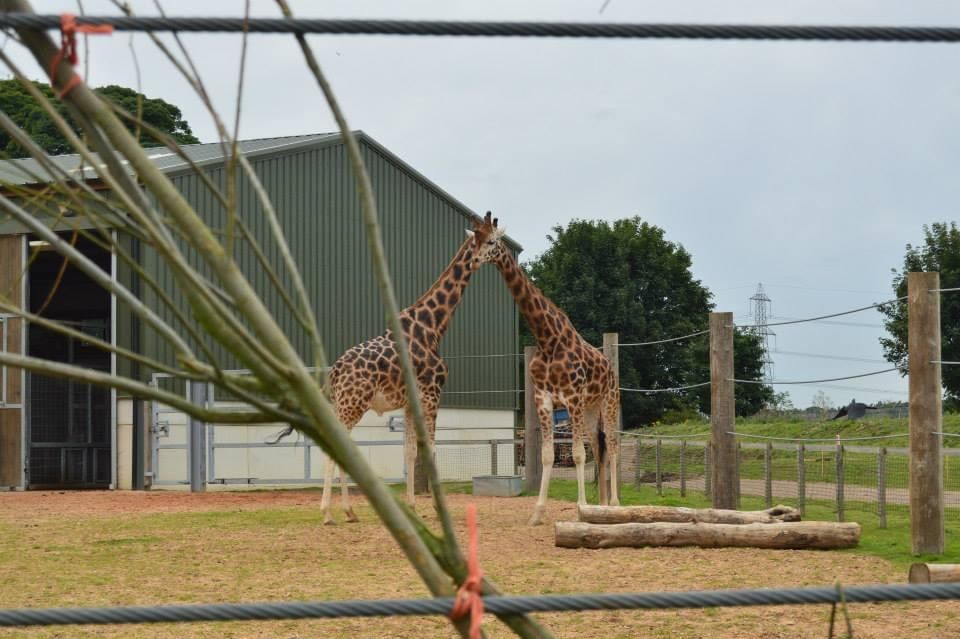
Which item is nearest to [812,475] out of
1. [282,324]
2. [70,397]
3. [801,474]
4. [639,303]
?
[801,474]

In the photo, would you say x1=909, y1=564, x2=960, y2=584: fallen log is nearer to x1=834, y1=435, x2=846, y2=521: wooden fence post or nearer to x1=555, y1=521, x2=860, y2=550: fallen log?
x1=555, y1=521, x2=860, y2=550: fallen log

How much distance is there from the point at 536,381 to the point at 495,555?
122 inches

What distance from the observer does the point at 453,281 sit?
1295 centimetres

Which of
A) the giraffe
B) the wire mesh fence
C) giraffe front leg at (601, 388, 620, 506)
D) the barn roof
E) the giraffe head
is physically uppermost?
the barn roof

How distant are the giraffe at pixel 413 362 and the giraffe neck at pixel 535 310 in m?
0.22

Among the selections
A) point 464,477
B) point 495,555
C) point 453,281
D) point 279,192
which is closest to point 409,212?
point 279,192

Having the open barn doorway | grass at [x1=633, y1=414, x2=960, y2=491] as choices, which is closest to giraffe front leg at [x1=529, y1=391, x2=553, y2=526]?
grass at [x1=633, y1=414, x2=960, y2=491]

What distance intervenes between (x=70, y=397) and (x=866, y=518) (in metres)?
15.8

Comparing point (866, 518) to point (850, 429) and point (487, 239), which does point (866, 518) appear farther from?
point (850, 429)

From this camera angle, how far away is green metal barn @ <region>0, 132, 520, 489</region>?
19.8m

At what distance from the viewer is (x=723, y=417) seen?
38.6ft

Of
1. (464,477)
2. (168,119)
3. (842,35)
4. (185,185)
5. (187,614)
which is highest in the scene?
(168,119)

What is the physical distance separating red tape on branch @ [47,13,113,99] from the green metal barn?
53.3ft

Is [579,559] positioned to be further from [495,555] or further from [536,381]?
[536,381]
